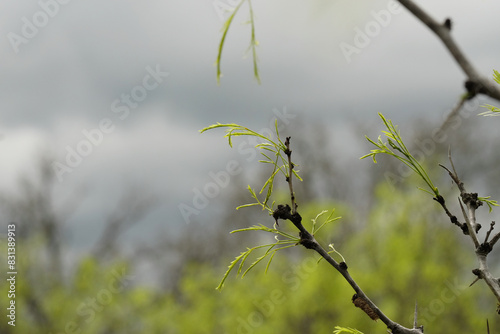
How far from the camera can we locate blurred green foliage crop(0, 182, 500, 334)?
10531 mm

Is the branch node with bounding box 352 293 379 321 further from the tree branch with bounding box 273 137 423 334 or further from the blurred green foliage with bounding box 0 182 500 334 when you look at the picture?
the blurred green foliage with bounding box 0 182 500 334

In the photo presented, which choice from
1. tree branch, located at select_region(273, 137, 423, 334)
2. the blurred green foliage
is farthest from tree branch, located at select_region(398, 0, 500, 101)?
the blurred green foliage

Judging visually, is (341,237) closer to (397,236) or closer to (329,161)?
(397,236)

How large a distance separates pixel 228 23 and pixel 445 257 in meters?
11.5

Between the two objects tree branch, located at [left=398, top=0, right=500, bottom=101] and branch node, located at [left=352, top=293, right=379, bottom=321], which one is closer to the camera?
tree branch, located at [left=398, top=0, right=500, bottom=101]

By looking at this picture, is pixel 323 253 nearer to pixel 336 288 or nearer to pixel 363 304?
pixel 363 304

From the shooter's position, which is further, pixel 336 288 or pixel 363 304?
pixel 336 288

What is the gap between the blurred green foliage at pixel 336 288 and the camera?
10.5 metres

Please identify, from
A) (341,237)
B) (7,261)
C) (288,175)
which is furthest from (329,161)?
(288,175)

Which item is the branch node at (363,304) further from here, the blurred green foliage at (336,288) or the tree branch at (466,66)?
the blurred green foliage at (336,288)

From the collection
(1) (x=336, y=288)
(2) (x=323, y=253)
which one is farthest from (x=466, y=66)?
(1) (x=336, y=288)

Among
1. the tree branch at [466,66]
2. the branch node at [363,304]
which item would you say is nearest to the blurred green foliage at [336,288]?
the branch node at [363,304]

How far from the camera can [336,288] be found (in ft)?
34.6

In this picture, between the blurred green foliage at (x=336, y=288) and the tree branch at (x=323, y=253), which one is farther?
the blurred green foliage at (x=336, y=288)
